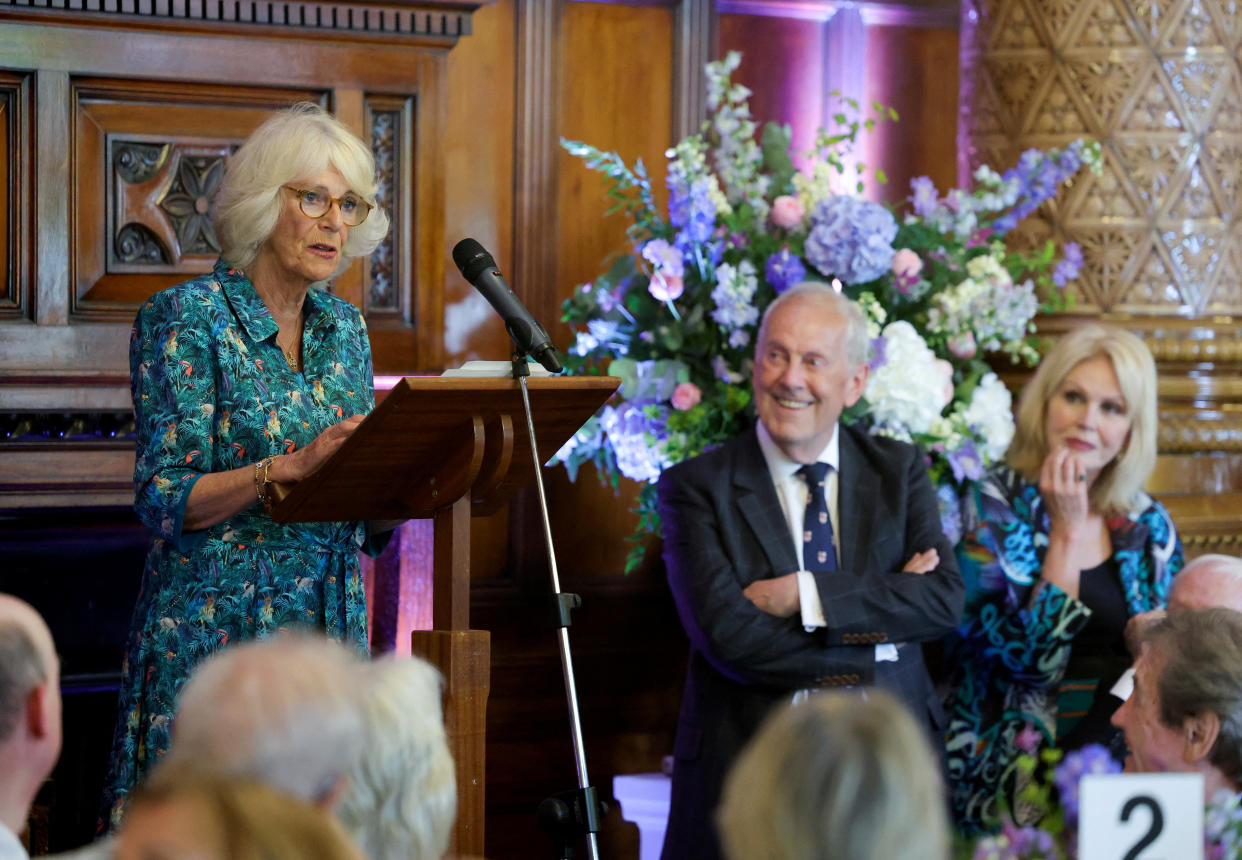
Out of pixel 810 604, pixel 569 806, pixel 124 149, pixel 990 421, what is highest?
pixel 124 149

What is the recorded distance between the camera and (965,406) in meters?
3.66

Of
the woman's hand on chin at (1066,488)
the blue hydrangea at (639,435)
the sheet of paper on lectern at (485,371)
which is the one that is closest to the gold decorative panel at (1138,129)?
the woman's hand on chin at (1066,488)

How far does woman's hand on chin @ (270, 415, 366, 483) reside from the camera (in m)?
2.24

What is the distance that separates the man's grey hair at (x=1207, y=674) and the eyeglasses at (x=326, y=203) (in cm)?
150

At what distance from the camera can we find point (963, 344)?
3635mm

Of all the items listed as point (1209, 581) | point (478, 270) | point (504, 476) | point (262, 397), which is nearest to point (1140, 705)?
point (1209, 581)

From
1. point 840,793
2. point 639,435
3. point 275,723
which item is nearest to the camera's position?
point 840,793

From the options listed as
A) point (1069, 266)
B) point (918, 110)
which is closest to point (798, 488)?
point (1069, 266)

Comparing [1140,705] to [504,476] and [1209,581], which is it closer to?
[1209,581]

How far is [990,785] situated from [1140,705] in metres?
1.24

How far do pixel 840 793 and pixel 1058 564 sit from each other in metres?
2.52

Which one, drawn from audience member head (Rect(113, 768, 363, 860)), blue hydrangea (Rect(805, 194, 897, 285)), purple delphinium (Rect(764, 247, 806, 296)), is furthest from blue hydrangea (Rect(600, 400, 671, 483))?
audience member head (Rect(113, 768, 363, 860))

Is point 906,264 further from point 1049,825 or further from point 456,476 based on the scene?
point 1049,825

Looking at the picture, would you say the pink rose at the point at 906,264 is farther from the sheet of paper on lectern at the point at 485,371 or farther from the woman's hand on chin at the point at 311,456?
the woman's hand on chin at the point at 311,456
